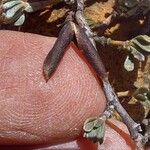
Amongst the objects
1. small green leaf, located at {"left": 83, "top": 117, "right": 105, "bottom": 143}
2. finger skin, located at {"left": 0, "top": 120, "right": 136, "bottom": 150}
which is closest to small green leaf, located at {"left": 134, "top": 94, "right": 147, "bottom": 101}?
finger skin, located at {"left": 0, "top": 120, "right": 136, "bottom": 150}

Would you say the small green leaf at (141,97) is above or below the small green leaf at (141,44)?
below

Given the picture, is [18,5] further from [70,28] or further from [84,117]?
[84,117]

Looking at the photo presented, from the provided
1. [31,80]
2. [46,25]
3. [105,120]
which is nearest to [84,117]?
[105,120]

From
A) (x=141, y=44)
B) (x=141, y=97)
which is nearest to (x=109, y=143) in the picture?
(x=141, y=97)

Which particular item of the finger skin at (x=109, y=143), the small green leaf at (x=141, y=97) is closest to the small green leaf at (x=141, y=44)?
the small green leaf at (x=141, y=97)

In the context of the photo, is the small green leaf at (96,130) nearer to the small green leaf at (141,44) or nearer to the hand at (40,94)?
the hand at (40,94)

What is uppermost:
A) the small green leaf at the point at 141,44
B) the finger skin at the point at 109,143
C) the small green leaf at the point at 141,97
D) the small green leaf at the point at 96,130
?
the small green leaf at the point at 141,44

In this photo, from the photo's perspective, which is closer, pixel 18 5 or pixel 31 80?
pixel 31 80

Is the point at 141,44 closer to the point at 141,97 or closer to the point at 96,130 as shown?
the point at 141,97
